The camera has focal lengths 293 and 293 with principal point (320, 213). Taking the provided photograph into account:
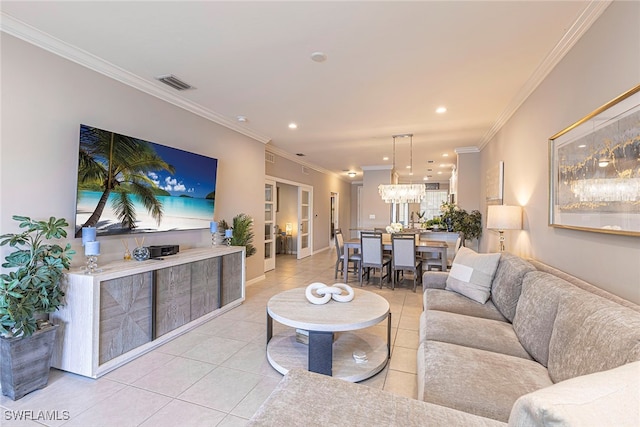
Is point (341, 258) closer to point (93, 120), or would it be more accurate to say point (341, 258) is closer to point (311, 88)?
point (311, 88)

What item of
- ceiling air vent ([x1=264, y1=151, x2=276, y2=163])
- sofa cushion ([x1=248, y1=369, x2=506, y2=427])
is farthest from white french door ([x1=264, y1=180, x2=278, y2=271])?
sofa cushion ([x1=248, y1=369, x2=506, y2=427])

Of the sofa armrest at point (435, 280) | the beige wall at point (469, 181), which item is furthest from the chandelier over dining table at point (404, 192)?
the sofa armrest at point (435, 280)

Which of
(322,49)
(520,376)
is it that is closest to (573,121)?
(520,376)

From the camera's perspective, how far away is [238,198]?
4.89 m

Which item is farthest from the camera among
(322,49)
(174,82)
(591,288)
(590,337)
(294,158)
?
(294,158)

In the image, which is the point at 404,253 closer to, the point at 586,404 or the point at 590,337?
the point at 590,337

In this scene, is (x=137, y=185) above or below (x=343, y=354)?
above

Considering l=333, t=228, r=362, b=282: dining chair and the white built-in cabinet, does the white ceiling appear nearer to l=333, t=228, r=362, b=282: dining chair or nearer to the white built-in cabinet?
the white built-in cabinet

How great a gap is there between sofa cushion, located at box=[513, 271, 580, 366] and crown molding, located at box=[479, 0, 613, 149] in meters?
1.82

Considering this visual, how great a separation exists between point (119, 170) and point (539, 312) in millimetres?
3720

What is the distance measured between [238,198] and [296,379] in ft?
Answer: 12.5

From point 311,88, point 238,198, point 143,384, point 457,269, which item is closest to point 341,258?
point 238,198

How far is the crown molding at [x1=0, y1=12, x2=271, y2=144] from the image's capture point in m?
2.25

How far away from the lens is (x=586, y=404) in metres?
0.69
